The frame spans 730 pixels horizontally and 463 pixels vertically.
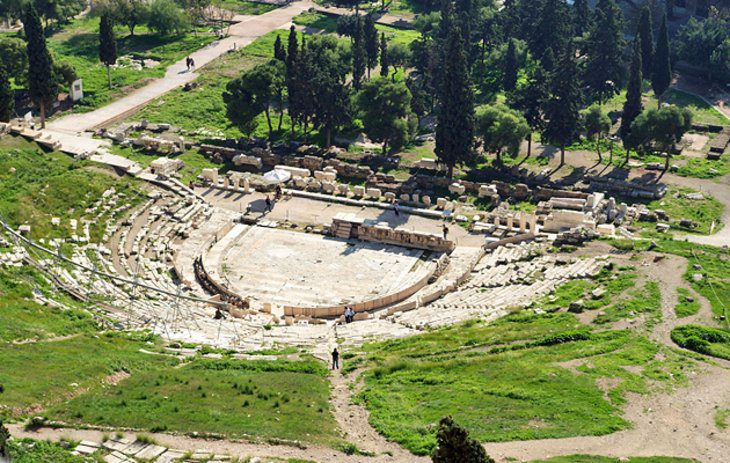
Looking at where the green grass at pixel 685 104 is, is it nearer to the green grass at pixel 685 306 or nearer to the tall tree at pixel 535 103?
the tall tree at pixel 535 103

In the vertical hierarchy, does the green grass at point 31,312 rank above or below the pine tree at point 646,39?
below

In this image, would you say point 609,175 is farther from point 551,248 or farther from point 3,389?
point 3,389

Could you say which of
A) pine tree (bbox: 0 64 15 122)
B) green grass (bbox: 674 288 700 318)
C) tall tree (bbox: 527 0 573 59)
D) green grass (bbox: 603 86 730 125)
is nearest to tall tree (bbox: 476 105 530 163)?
green grass (bbox: 603 86 730 125)

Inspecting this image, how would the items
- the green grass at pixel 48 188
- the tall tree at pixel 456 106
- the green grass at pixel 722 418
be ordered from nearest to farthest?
the green grass at pixel 722 418
the green grass at pixel 48 188
the tall tree at pixel 456 106

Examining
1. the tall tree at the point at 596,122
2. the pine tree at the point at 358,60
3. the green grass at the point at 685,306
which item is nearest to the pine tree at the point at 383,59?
the pine tree at the point at 358,60

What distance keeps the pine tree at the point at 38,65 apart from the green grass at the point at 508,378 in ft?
174

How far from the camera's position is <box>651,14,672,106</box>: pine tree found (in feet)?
414

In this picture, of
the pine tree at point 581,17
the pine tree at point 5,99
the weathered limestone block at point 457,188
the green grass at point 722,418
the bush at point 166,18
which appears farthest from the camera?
the pine tree at point 581,17

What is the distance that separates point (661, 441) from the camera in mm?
52656

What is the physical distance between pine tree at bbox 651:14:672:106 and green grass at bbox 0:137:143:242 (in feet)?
205

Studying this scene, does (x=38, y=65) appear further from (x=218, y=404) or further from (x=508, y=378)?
(x=508, y=378)

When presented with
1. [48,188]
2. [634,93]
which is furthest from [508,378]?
[634,93]

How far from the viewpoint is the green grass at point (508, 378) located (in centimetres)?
5462

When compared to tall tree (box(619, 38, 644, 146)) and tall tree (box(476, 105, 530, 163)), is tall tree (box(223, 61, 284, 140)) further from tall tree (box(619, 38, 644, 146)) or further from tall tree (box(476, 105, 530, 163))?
tall tree (box(619, 38, 644, 146))
